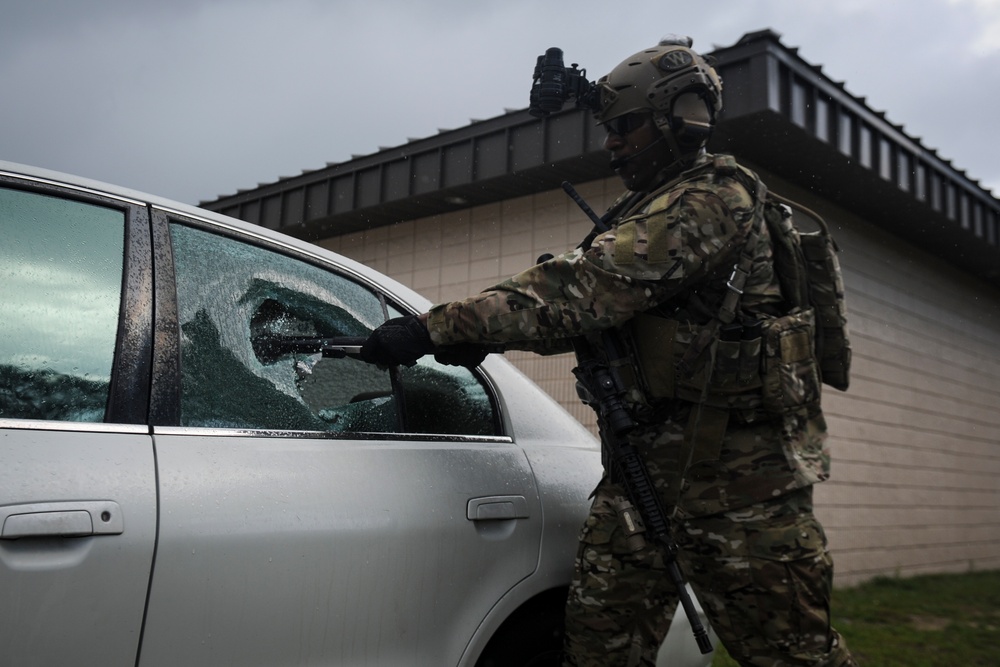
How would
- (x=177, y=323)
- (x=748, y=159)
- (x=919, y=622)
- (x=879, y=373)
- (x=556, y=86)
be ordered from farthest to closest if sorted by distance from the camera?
(x=879, y=373) → (x=748, y=159) → (x=919, y=622) → (x=556, y=86) → (x=177, y=323)

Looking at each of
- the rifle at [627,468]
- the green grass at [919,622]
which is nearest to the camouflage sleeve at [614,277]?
the rifle at [627,468]

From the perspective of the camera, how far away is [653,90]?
230 centimetres

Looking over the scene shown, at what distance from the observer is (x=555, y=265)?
2088mm

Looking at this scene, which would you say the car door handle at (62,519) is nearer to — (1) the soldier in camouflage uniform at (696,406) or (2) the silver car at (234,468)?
(2) the silver car at (234,468)

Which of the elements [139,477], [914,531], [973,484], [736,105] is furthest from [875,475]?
[139,477]

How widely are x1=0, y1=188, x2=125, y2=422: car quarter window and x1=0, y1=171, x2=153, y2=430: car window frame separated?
0.01m

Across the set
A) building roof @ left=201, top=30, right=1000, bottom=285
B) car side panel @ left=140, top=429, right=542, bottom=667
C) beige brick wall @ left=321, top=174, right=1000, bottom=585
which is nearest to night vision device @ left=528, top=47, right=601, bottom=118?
car side panel @ left=140, top=429, right=542, bottom=667

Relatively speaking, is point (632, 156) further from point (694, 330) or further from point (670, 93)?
point (694, 330)

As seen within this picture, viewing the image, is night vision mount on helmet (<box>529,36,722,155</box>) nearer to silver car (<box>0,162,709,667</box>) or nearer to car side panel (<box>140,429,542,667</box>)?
silver car (<box>0,162,709,667</box>)

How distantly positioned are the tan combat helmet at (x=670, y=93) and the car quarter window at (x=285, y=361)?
0.82 metres

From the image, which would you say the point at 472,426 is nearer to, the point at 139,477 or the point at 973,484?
the point at 139,477

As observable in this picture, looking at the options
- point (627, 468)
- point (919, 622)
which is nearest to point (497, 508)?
point (627, 468)

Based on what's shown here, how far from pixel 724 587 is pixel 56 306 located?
1505 mm

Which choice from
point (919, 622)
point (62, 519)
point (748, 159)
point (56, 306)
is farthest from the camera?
point (748, 159)
